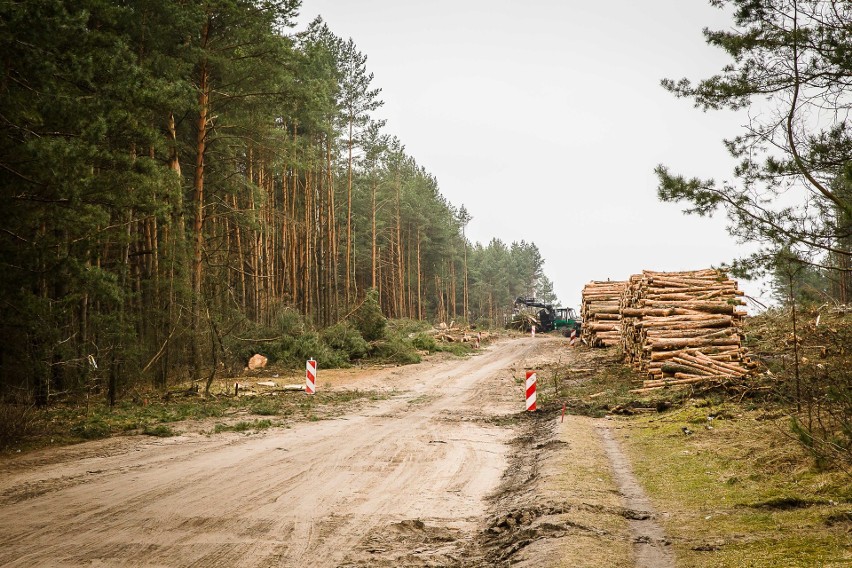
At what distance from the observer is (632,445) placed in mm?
11172

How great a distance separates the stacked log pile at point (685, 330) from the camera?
16422 mm

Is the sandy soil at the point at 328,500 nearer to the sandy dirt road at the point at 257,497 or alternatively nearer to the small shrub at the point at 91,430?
the sandy dirt road at the point at 257,497

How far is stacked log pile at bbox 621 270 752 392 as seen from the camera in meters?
16.4

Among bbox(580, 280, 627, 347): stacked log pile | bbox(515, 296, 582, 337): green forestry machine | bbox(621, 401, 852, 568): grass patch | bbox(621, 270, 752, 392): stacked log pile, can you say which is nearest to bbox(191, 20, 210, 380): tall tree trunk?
bbox(621, 270, 752, 392): stacked log pile

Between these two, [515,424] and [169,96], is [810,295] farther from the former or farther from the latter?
[169,96]

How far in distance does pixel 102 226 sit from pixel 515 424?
11039 mm

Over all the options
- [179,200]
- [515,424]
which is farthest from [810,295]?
[179,200]

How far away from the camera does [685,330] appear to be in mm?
17750

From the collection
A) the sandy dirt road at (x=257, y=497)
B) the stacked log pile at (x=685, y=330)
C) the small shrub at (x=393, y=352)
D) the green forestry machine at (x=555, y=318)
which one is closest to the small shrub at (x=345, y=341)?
the small shrub at (x=393, y=352)

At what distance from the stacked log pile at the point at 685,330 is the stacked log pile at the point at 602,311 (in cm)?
1048

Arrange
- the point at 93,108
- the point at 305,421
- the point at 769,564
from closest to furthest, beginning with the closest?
1. the point at 769,564
2. the point at 93,108
3. the point at 305,421

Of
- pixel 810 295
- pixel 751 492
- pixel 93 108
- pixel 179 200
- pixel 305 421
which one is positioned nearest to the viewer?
pixel 751 492

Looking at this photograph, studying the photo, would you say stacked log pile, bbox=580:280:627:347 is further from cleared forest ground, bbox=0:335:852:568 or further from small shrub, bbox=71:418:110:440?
small shrub, bbox=71:418:110:440

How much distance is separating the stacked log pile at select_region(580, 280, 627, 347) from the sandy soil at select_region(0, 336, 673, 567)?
62.0 feet
